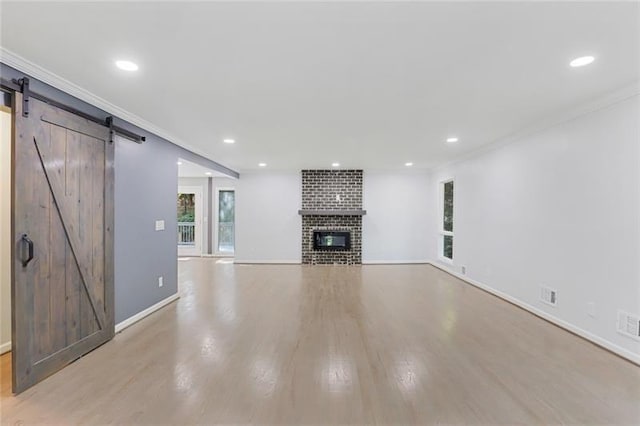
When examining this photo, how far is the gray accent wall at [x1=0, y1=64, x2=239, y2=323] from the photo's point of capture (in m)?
3.21

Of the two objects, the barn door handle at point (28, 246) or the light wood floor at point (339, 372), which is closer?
the light wood floor at point (339, 372)

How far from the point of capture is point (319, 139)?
14.1ft

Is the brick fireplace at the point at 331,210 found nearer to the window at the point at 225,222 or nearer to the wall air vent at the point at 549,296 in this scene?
the window at the point at 225,222

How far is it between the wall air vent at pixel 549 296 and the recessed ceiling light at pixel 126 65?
480 centimetres

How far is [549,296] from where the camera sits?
139 inches

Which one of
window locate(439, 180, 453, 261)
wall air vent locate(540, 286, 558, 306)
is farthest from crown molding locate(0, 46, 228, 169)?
window locate(439, 180, 453, 261)

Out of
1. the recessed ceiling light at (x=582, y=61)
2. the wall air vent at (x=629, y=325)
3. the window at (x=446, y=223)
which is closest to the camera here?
the recessed ceiling light at (x=582, y=61)

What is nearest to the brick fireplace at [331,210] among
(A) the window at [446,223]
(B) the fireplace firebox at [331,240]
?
(B) the fireplace firebox at [331,240]

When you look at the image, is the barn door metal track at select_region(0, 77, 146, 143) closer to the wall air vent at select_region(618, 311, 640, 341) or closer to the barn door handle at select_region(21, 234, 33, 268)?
the barn door handle at select_region(21, 234, 33, 268)

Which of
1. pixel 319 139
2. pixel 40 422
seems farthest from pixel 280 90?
pixel 40 422

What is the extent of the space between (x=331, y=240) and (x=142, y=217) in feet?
15.3

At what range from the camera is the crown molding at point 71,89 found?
2.07 metres

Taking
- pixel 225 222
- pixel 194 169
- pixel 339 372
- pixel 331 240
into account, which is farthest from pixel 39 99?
pixel 225 222

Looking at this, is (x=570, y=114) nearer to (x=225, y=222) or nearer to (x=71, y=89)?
(x=71, y=89)
